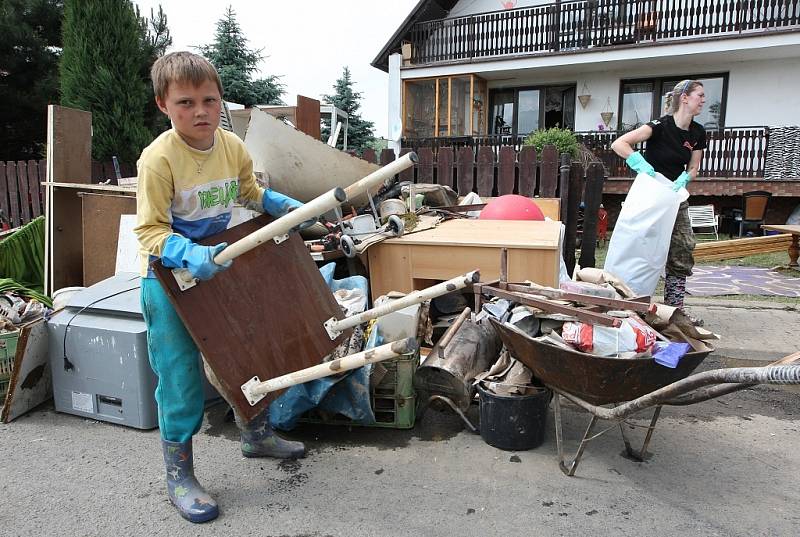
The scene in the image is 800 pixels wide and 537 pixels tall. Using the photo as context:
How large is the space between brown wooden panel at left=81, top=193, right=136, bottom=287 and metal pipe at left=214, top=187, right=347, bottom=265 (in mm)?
3347

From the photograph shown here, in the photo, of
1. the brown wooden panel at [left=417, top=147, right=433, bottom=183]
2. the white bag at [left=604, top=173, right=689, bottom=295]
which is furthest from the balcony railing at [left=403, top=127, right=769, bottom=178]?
the white bag at [left=604, top=173, right=689, bottom=295]

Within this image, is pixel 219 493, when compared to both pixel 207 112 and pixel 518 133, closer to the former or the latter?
pixel 207 112

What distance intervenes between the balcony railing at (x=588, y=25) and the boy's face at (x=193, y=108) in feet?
50.7

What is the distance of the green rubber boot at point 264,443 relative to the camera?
2.96 m

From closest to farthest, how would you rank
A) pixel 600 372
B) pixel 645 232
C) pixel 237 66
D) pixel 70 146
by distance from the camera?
pixel 600 372 → pixel 645 232 → pixel 70 146 → pixel 237 66

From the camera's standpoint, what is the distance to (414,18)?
17.5 meters

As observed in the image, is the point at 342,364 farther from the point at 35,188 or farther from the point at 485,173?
the point at 35,188

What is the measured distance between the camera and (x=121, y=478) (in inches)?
110

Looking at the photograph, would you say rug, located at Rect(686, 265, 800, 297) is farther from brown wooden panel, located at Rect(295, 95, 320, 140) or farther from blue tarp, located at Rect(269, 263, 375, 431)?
blue tarp, located at Rect(269, 263, 375, 431)

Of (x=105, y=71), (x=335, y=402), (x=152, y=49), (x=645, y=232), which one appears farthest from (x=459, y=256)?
(x=152, y=49)

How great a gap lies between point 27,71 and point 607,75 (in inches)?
588

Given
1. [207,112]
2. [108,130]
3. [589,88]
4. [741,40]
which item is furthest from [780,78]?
[207,112]

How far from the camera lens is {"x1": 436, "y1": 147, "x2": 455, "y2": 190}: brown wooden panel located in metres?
6.78

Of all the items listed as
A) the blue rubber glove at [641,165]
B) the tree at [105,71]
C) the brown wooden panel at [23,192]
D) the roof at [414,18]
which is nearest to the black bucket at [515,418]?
the blue rubber glove at [641,165]
